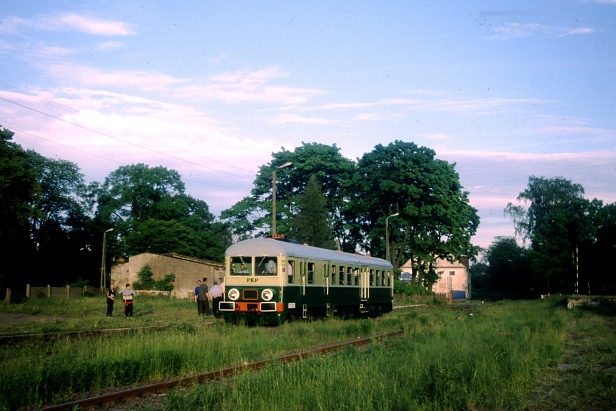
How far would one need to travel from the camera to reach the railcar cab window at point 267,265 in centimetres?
2170

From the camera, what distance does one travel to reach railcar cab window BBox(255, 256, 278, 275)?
21.7 metres

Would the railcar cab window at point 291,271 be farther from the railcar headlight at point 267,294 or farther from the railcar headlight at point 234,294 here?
the railcar headlight at point 234,294

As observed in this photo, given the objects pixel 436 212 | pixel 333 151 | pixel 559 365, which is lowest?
pixel 559 365

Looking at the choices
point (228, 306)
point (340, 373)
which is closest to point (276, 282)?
point (228, 306)

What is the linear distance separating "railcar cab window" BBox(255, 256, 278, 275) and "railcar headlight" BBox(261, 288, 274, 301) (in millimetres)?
636

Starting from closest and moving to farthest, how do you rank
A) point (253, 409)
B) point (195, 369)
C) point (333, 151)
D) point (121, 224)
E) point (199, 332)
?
point (253, 409) < point (195, 369) < point (199, 332) < point (333, 151) < point (121, 224)

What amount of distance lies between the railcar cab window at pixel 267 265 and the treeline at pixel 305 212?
2896cm

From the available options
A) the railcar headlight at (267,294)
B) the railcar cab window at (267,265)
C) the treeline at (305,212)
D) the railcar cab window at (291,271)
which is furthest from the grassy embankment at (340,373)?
the treeline at (305,212)

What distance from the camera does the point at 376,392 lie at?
8.45m

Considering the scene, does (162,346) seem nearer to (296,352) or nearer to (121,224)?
(296,352)

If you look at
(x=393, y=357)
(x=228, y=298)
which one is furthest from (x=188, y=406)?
(x=228, y=298)

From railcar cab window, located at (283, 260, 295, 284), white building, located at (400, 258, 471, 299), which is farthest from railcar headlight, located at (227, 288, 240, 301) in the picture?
white building, located at (400, 258, 471, 299)

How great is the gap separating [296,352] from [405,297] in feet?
133

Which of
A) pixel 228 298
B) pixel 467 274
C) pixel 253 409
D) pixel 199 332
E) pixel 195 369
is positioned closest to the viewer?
pixel 253 409
